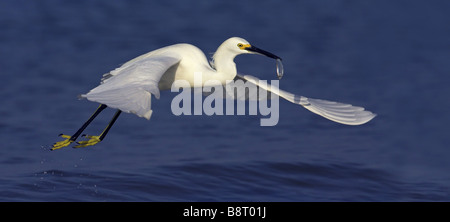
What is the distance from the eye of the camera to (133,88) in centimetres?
998

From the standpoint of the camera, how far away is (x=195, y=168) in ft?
43.9

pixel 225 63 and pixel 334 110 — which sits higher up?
pixel 225 63

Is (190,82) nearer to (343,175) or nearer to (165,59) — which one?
(165,59)

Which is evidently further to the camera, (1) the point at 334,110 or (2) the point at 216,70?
(2) the point at 216,70

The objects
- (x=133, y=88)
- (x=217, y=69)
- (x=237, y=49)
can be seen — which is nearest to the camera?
(x=133, y=88)

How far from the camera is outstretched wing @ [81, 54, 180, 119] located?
956cm

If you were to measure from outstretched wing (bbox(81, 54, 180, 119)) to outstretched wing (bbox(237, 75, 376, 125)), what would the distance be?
1.64 meters

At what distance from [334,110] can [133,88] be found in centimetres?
308

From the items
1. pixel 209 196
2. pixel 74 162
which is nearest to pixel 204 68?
pixel 209 196

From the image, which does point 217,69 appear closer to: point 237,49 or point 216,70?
point 216,70

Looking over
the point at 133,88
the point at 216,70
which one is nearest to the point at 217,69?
the point at 216,70

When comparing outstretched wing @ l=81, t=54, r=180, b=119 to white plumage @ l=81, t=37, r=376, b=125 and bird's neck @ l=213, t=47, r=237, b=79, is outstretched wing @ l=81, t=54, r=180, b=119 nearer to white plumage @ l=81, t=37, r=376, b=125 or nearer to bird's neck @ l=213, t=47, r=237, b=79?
white plumage @ l=81, t=37, r=376, b=125

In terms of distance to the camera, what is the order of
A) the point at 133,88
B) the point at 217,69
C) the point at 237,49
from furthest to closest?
the point at 217,69 → the point at 237,49 → the point at 133,88

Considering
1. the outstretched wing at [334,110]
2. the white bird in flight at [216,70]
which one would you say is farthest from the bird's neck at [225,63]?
the outstretched wing at [334,110]
